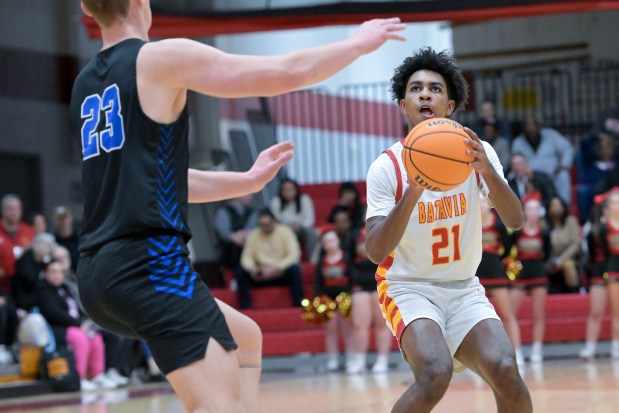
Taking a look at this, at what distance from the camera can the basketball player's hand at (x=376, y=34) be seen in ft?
11.3

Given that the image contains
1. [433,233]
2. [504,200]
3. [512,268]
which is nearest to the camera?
[504,200]

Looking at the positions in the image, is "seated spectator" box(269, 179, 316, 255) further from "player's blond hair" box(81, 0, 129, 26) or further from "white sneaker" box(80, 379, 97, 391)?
"player's blond hair" box(81, 0, 129, 26)

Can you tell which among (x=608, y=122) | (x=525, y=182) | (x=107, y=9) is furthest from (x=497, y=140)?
(x=107, y=9)

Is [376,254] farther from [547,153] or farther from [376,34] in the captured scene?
[547,153]

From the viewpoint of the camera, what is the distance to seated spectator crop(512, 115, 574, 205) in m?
15.0

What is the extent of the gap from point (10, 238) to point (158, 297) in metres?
10.3

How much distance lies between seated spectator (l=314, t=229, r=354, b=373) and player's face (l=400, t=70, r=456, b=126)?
832 centimetres

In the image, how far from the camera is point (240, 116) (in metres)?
18.8

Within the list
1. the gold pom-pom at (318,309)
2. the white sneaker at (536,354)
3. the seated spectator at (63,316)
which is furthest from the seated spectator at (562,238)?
the seated spectator at (63,316)

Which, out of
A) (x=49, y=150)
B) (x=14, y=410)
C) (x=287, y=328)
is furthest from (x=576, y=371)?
(x=49, y=150)

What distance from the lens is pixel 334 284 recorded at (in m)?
13.4

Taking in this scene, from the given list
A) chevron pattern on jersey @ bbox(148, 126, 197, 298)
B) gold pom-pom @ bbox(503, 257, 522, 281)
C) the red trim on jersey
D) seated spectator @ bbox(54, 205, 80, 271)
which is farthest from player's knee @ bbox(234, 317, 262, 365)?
seated spectator @ bbox(54, 205, 80, 271)

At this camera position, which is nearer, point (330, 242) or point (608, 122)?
point (330, 242)

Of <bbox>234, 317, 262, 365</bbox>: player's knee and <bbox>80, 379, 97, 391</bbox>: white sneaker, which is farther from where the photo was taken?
<bbox>80, 379, 97, 391</bbox>: white sneaker
